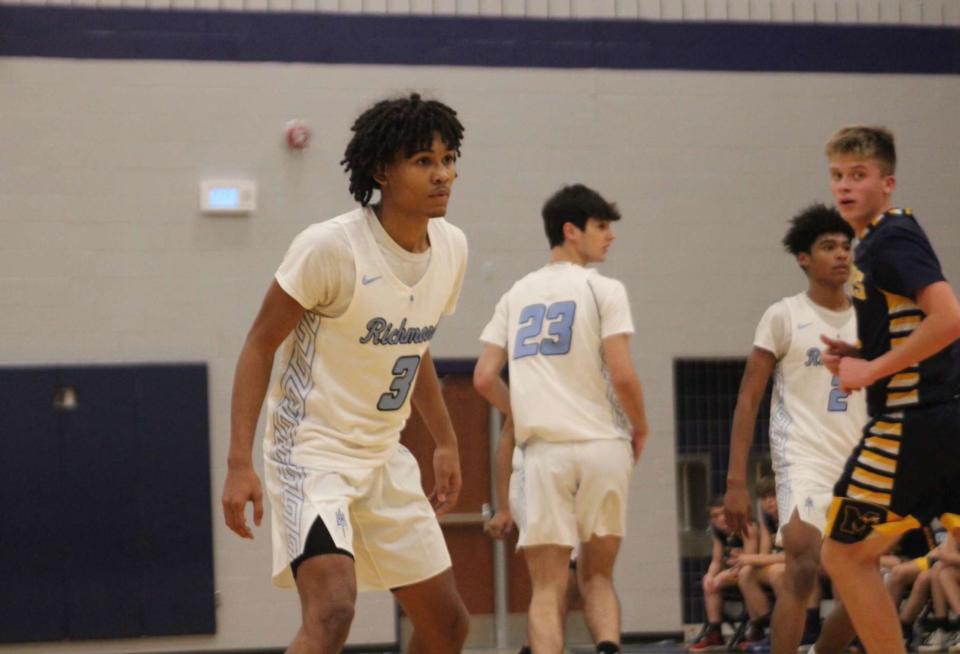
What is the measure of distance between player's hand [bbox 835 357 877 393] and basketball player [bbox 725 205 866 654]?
1.85 meters

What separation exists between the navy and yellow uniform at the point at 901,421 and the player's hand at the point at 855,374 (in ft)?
0.44

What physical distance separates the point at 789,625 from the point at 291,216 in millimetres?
5795

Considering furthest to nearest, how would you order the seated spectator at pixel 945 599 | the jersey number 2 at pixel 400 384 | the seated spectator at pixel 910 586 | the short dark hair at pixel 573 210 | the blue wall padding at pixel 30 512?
the blue wall padding at pixel 30 512
the seated spectator at pixel 910 586
the seated spectator at pixel 945 599
the short dark hair at pixel 573 210
the jersey number 2 at pixel 400 384

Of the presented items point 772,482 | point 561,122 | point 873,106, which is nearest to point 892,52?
point 873,106

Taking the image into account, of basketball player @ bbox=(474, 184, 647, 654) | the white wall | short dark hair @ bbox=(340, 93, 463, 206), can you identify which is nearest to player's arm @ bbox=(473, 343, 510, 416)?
basketball player @ bbox=(474, 184, 647, 654)

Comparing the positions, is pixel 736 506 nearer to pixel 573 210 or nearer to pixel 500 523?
pixel 500 523

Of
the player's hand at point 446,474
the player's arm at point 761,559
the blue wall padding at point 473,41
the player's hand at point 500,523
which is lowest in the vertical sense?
the player's arm at point 761,559

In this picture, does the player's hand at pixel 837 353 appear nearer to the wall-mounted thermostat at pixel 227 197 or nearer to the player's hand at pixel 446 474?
the player's hand at pixel 446 474

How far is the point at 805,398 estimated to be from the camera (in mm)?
6816

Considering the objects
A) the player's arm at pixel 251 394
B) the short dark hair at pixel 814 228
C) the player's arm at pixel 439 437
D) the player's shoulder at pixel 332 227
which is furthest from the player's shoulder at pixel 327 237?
the short dark hair at pixel 814 228

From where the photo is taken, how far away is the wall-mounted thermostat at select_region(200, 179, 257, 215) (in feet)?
35.9

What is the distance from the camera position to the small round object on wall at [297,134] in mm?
11047

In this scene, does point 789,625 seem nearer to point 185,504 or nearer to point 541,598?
point 541,598

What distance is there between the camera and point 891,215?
15.8 feet
